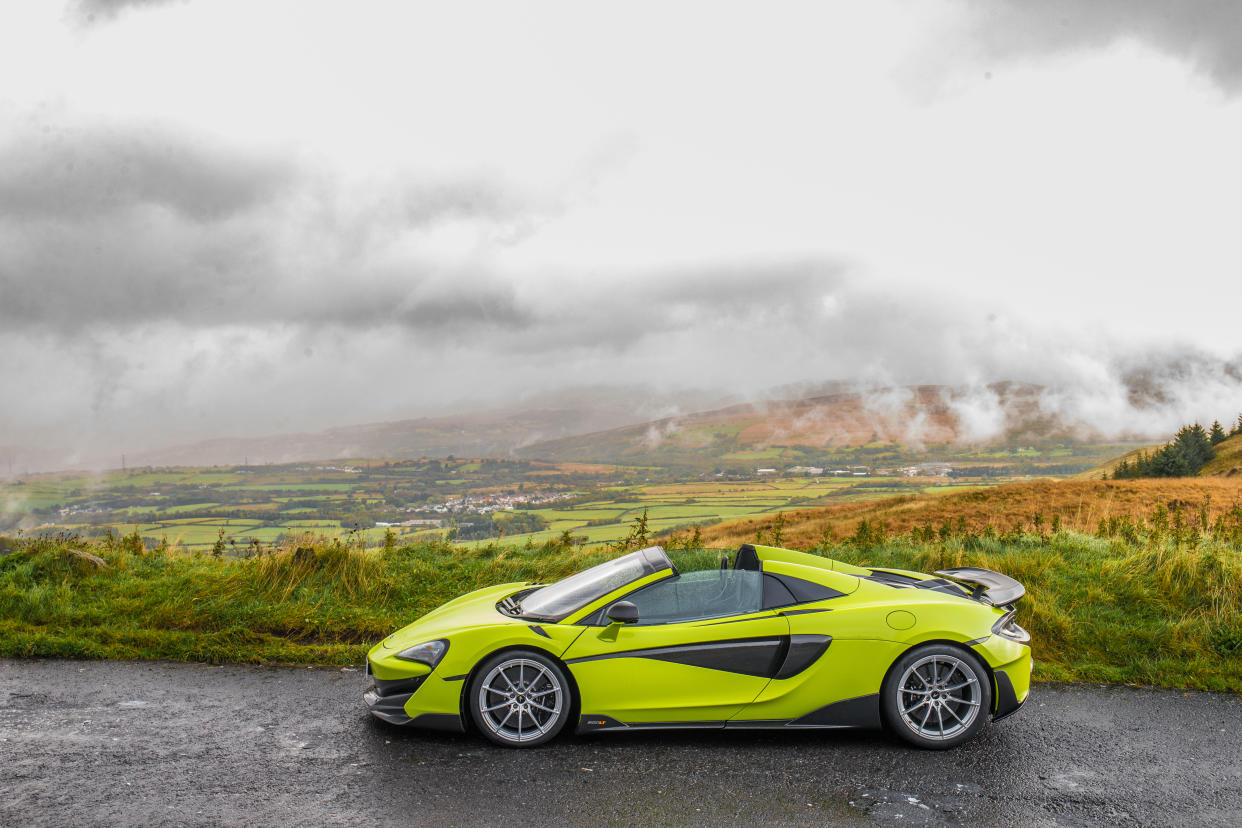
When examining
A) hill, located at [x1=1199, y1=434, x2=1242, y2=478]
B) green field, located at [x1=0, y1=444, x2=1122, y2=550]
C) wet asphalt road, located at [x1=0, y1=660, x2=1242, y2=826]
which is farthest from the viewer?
green field, located at [x1=0, y1=444, x2=1122, y2=550]

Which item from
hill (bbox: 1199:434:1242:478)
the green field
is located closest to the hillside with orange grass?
hill (bbox: 1199:434:1242:478)

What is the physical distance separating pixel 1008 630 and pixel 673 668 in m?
2.40

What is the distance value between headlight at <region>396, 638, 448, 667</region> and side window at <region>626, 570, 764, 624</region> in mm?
1311

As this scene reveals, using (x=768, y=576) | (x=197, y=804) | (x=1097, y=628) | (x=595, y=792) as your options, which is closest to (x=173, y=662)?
(x=197, y=804)

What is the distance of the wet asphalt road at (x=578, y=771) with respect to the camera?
13.1ft

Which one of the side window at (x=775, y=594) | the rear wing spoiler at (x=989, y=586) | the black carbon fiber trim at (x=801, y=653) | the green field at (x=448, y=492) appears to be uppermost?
the side window at (x=775, y=594)

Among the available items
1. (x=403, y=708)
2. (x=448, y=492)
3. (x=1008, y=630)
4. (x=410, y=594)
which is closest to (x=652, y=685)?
(x=403, y=708)

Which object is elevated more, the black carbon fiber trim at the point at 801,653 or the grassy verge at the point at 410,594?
the black carbon fiber trim at the point at 801,653

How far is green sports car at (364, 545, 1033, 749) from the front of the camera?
5023 mm

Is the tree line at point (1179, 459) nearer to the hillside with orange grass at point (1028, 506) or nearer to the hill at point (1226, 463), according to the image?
the hill at point (1226, 463)

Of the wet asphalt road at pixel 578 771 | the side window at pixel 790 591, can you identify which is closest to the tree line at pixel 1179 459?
the wet asphalt road at pixel 578 771

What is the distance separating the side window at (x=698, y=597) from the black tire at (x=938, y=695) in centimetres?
104

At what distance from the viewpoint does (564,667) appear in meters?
5.05

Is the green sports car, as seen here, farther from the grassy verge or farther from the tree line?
the tree line
